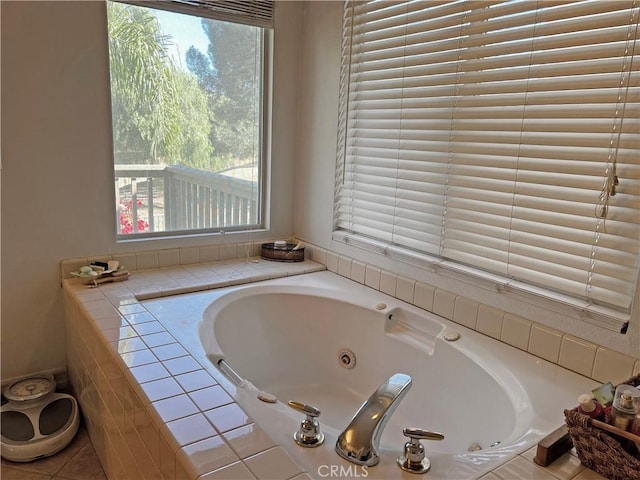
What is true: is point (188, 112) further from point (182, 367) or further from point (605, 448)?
point (605, 448)

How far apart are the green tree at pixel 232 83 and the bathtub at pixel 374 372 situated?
30.6 inches

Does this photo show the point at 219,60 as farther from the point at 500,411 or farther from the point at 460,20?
the point at 500,411

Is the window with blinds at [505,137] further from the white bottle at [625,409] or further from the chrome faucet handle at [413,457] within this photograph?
the chrome faucet handle at [413,457]

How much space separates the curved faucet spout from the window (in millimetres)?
1576

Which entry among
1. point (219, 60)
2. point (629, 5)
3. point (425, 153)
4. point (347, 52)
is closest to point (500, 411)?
point (425, 153)

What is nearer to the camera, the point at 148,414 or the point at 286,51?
the point at 148,414

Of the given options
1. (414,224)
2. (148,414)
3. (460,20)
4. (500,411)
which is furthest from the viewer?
(414,224)

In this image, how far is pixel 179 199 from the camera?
235 cm

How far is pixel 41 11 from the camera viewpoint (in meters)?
1.83

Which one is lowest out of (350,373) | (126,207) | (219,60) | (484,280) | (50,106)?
(350,373)

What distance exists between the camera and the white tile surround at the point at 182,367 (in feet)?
3.40

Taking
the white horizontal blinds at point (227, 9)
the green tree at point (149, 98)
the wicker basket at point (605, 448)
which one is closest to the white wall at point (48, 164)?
the green tree at point (149, 98)

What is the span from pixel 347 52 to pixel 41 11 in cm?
127

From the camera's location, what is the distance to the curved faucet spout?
1061 millimetres
